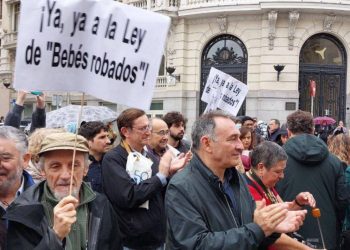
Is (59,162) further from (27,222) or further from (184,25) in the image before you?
(184,25)

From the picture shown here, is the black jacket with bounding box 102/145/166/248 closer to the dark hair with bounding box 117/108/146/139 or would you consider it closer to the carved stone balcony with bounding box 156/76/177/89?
the dark hair with bounding box 117/108/146/139

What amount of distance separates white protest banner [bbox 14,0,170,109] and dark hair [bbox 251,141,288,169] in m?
1.06

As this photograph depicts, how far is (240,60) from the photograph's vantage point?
22219 mm

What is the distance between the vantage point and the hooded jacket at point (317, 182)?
4609 millimetres

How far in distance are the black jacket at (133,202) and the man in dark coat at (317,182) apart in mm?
1269

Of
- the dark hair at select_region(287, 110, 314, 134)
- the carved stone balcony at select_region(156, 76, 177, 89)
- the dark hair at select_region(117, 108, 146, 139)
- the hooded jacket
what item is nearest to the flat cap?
the dark hair at select_region(117, 108, 146, 139)

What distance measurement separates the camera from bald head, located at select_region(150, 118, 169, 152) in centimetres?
512

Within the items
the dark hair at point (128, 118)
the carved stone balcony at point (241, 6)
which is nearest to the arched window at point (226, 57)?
the carved stone balcony at point (241, 6)

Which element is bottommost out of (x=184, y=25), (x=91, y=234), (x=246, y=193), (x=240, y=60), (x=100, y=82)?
(x=91, y=234)

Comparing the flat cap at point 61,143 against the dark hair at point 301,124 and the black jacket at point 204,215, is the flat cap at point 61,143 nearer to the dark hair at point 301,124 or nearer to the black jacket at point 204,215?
the black jacket at point 204,215

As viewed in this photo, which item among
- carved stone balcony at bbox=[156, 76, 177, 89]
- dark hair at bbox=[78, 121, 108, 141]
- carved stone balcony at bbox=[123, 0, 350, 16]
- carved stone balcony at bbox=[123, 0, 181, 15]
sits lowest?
dark hair at bbox=[78, 121, 108, 141]

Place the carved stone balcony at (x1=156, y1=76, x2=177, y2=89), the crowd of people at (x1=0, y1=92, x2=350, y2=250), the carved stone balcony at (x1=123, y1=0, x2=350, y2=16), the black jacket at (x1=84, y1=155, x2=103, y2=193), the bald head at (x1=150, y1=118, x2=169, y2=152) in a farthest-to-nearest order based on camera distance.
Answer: the carved stone balcony at (x1=156, y1=76, x2=177, y2=89)
the carved stone balcony at (x1=123, y1=0, x2=350, y2=16)
the bald head at (x1=150, y1=118, x2=169, y2=152)
the black jacket at (x1=84, y1=155, x2=103, y2=193)
the crowd of people at (x1=0, y1=92, x2=350, y2=250)

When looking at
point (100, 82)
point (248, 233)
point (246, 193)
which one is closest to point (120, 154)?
point (100, 82)

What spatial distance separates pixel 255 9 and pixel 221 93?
14.3 m
